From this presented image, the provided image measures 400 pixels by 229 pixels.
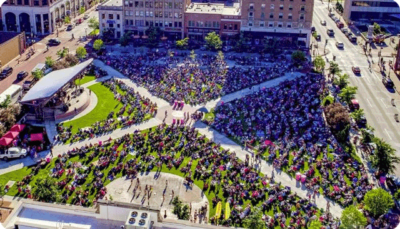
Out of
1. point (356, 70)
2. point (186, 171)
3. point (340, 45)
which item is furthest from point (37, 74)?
point (340, 45)

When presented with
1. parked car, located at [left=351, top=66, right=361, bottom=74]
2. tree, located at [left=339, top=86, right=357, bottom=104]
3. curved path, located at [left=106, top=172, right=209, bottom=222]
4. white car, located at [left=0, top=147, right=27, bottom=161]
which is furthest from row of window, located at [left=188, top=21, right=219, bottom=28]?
curved path, located at [left=106, top=172, right=209, bottom=222]

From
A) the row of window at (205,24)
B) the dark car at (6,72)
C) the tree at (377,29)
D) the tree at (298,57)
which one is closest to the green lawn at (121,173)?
the dark car at (6,72)

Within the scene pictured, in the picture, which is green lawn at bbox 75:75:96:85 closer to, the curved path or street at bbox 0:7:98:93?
street at bbox 0:7:98:93

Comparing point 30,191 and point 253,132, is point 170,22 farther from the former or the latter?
point 30,191

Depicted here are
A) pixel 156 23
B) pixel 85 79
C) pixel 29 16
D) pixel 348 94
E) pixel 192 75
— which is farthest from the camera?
pixel 29 16

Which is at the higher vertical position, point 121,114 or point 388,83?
point 388,83

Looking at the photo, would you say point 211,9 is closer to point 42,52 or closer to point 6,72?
point 42,52
